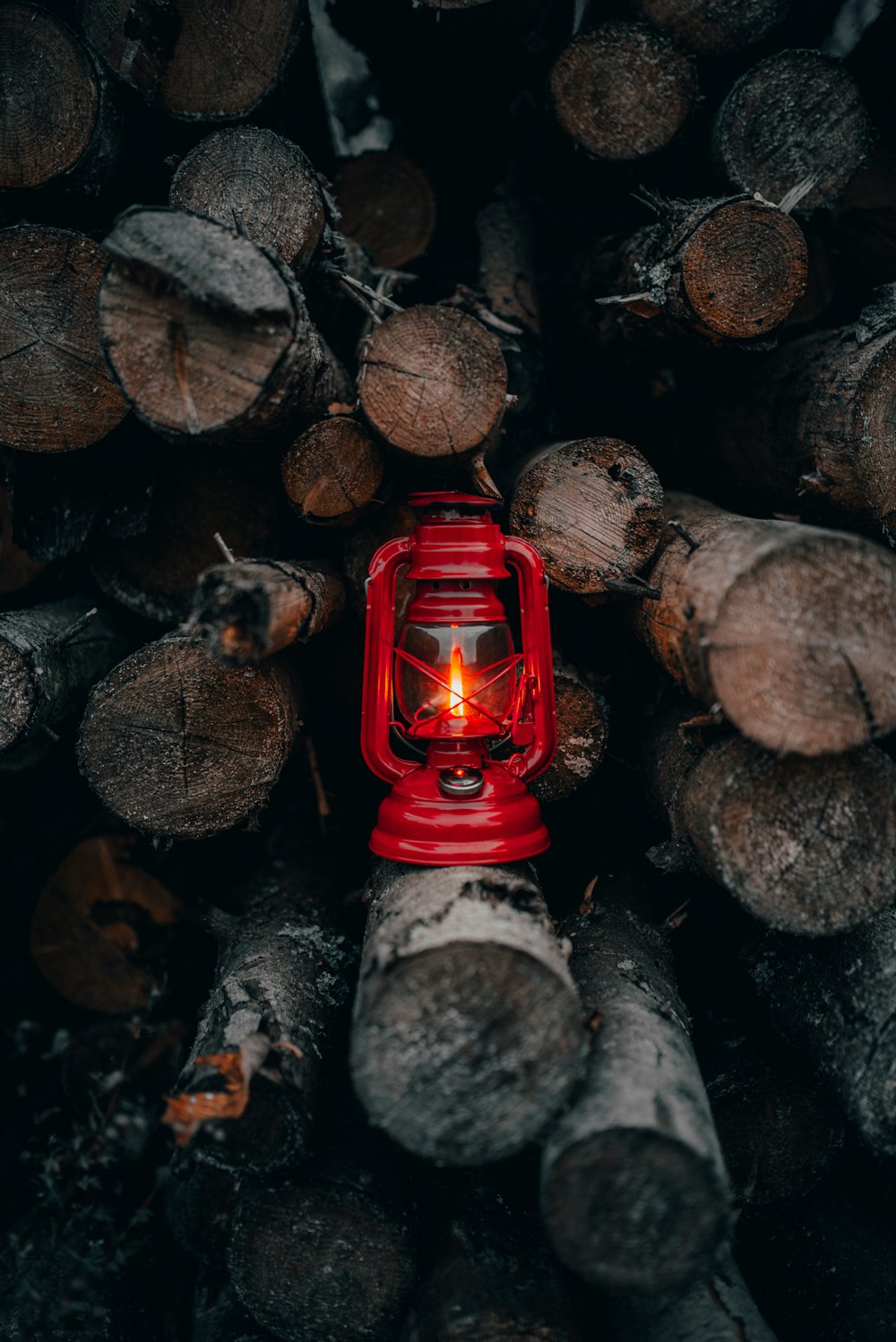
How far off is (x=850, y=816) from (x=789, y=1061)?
0.72 metres

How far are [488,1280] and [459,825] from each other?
33.6 inches

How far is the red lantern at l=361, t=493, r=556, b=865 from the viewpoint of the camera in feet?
5.28

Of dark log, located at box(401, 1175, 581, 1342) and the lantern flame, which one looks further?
the lantern flame

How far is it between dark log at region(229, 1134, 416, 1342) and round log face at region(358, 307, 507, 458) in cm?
153

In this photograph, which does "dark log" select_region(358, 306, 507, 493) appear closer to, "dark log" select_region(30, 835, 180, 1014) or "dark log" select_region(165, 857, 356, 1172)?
"dark log" select_region(165, 857, 356, 1172)

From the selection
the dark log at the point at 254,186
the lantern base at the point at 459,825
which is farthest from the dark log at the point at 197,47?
the lantern base at the point at 459,825

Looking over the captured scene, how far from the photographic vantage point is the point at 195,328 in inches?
57.2

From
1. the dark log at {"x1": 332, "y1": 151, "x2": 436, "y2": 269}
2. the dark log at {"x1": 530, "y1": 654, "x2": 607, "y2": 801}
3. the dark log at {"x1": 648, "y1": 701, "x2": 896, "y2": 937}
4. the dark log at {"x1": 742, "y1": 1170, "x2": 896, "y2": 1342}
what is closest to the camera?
the dark log at {"x1": 648, "y1": 701, "x2": 896, "y2": 937}

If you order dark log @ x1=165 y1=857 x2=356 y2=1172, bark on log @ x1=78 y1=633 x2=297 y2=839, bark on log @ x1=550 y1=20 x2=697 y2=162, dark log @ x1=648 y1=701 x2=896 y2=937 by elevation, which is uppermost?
bark on log @ x1=550 y1=20 x2=697 y2=162

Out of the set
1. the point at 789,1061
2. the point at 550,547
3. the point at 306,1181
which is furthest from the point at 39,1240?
the point at 550,547

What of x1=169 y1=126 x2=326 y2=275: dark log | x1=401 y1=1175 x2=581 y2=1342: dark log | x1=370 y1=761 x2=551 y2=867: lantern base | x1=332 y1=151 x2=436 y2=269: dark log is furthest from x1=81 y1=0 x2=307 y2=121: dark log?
x1=401 y1=1175 x2=581 y2=1342: dark log

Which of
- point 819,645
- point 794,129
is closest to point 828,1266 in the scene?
point 819,645

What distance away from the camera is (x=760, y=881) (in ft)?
4.81

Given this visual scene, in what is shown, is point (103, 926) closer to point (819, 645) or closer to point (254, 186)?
point (254, 186)
